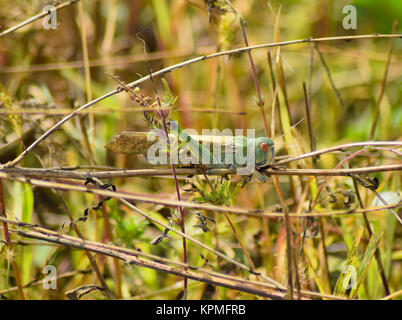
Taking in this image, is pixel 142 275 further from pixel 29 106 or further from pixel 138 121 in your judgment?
pixel 138 121

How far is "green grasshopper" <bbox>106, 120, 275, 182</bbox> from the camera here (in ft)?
3.79

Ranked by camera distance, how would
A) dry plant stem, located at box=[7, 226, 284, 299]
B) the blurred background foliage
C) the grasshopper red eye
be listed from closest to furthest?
dry plant stem, located at box=[7, 226, 284, 299] → the grasshopper red eye → the blurred background foliage

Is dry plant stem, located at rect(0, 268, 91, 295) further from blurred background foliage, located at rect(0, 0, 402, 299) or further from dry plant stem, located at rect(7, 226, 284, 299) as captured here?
dry plant stem, located at rect(7, 226, 284, 299)

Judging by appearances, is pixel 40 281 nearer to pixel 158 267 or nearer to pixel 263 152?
pixel 158 267

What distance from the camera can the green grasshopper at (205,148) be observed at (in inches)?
45.5

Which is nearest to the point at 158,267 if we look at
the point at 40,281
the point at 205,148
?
the point at 205,148

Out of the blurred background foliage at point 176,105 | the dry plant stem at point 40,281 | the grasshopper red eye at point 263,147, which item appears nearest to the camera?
the grasshopper red eye at point 263,147

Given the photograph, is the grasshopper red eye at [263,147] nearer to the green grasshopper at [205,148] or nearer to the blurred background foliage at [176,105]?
the green grasshopper at [205,148]

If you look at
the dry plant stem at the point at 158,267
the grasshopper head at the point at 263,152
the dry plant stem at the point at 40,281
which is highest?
the grasshopper head at the point at 263,152

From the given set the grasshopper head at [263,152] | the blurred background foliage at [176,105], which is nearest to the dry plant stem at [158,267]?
the blurred background foliage at [176,105]

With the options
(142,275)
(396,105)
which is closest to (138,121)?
(142,275)

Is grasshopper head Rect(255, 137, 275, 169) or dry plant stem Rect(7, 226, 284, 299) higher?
grasshopper head Rect(255, 137, 275, 169)

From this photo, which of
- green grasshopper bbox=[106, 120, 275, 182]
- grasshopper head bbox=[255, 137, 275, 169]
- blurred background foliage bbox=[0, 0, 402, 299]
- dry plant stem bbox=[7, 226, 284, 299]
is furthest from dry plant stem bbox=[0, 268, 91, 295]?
grasshopper head bbox=[255, 137, 275, 169]
